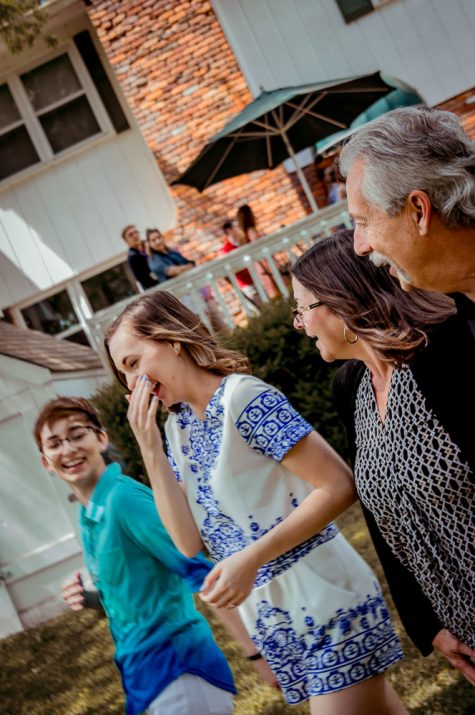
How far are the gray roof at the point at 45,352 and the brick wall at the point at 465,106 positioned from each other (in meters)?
6.82

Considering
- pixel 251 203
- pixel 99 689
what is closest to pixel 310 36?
pixel 251 203

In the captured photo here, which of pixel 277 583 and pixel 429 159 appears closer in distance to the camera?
pixel 429 159

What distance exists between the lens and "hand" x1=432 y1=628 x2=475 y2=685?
2.19 m

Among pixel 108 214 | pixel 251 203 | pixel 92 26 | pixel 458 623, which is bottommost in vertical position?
pixel 458 623

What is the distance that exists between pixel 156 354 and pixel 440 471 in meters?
0.94

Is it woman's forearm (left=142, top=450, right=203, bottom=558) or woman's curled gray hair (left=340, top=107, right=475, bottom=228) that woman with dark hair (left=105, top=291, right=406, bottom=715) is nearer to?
woman's forearm (left=142, top=450, right=203, bottom=558)

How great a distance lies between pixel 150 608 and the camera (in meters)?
2.54

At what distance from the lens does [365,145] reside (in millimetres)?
1812

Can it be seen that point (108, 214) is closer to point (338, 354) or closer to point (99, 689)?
point (99, 689)

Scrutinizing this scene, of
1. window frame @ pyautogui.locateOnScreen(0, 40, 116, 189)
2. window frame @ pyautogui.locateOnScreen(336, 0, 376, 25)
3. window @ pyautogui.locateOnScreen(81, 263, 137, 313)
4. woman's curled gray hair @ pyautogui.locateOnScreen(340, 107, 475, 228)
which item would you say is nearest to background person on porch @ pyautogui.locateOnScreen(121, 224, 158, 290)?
window @ pyautogui.locateOnScreen(81, 263, 137, 313)

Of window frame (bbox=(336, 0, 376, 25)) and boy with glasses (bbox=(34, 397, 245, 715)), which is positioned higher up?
window frame (bbox=(336, 0, 376, 25))

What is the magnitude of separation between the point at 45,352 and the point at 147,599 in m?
6.84

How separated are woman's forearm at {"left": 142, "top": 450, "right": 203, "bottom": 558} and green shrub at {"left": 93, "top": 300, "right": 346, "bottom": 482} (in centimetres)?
470

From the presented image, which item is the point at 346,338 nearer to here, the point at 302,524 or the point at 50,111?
the point at 302,524
